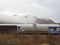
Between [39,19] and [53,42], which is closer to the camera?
[53,42]

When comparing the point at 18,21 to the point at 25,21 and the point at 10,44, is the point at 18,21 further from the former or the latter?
the point at 10,44

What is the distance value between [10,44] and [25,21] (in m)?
29.6

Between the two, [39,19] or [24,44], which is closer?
[24,44]

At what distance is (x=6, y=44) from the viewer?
302 inches

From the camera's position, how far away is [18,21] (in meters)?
38.7

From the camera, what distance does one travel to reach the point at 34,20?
39031 mm

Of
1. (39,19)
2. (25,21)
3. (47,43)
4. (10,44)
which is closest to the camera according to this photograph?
(10,44)

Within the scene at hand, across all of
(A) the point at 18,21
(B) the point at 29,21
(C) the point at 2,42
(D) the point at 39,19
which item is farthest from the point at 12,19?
(C) the point at 2,42

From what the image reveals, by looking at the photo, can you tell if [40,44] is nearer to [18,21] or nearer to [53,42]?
[53,42]

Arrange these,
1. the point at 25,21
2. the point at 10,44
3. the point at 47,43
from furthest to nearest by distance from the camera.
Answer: the point at 25,21 → the point at 47,43 → the point at 10,44

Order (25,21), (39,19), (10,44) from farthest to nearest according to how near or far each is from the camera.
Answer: (39,19) < (25,21) < (10,44)

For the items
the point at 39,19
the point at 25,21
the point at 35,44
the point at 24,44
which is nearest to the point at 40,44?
the point at 35,44

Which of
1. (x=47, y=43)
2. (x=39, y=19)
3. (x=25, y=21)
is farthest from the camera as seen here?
(x=39, y=19)

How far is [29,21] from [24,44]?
29.2m
